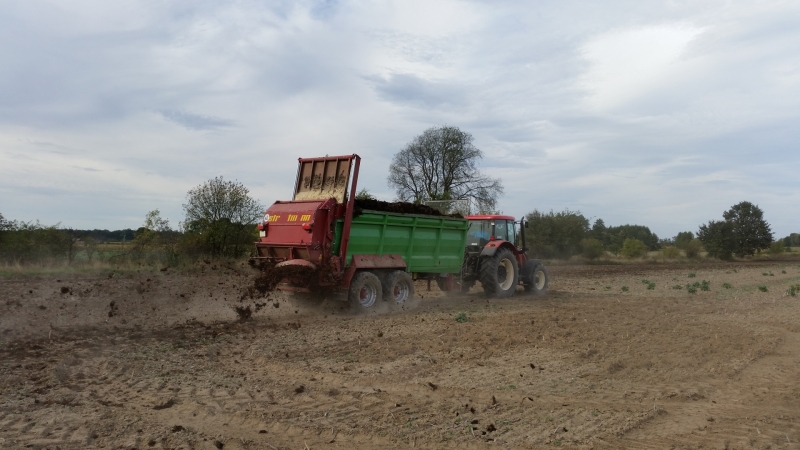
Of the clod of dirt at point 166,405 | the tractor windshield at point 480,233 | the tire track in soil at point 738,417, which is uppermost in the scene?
the tractor windshield at point 480,233

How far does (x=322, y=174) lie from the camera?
1273cm

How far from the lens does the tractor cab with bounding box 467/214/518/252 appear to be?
1642 cm

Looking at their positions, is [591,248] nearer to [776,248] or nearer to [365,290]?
[776,248]

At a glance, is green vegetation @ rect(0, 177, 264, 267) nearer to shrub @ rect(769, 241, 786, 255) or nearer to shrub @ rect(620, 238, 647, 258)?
shrub @ rect(620, 238, 647, 258)

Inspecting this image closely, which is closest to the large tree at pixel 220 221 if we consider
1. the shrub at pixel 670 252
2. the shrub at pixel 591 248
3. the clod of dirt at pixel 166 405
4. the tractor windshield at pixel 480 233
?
the tractor windshield at pixel 480 233

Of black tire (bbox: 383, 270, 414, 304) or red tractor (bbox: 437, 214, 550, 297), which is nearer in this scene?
black tire (bbox: 383, 270, 414, 304)

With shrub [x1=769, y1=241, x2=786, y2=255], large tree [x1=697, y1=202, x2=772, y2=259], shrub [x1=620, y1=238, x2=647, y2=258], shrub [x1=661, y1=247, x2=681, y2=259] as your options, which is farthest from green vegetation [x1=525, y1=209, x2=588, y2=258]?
shrub [x1=769, y1=241, x2=786, y2=255]

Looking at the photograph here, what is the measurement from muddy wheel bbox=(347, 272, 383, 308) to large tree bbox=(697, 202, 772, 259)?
1827 inches

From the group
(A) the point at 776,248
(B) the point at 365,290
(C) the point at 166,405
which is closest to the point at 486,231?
(B) the point at 365,290

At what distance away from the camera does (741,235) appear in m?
50.6

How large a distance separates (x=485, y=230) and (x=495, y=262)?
1.13m

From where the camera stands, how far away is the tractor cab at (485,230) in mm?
16422

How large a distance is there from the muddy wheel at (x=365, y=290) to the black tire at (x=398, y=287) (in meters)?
0.26

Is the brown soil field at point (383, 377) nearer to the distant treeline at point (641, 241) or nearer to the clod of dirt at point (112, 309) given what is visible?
the clod of dirt at point (112, 309)
